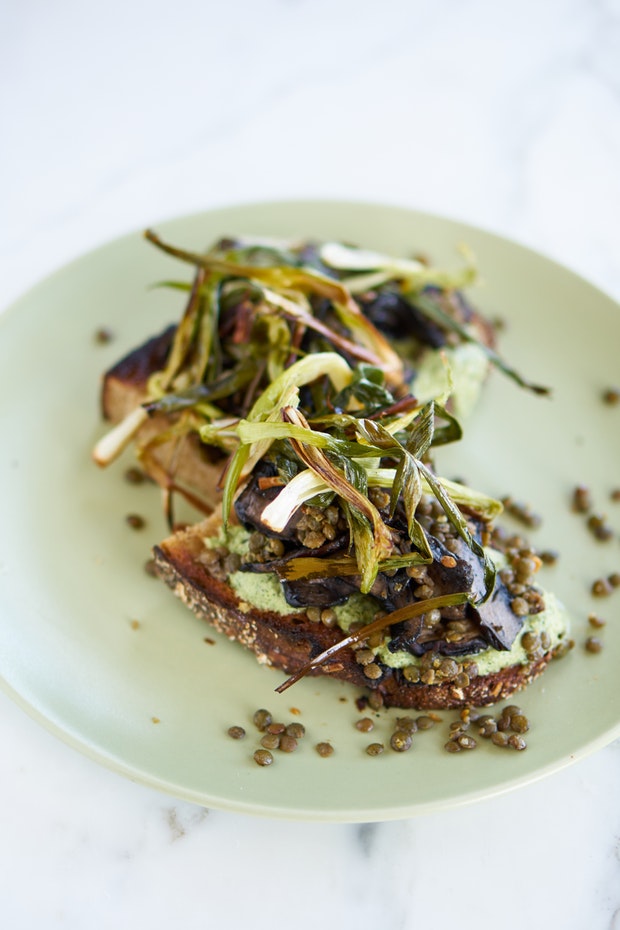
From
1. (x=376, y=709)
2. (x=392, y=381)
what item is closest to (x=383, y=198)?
(x=392, y=381)

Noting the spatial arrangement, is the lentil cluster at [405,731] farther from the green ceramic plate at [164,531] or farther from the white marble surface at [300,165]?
the white marble surface at [300,165]

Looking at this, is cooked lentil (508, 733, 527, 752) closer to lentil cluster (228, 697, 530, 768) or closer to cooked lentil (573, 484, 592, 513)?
lentil cluster (228, 697, 530, 768)

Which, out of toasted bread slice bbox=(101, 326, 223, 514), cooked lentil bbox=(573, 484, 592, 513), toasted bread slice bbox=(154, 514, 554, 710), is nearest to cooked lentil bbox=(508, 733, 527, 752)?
toasted bread slice bbox=(154, 514, 554, 710)

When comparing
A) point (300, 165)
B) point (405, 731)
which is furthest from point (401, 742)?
point (300, 165)

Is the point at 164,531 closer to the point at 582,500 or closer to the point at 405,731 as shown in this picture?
the point at 405,731

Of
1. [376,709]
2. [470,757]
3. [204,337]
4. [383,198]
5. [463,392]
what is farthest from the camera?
[383,198]

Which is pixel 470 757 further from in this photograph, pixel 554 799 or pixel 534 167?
pixel 534 167
